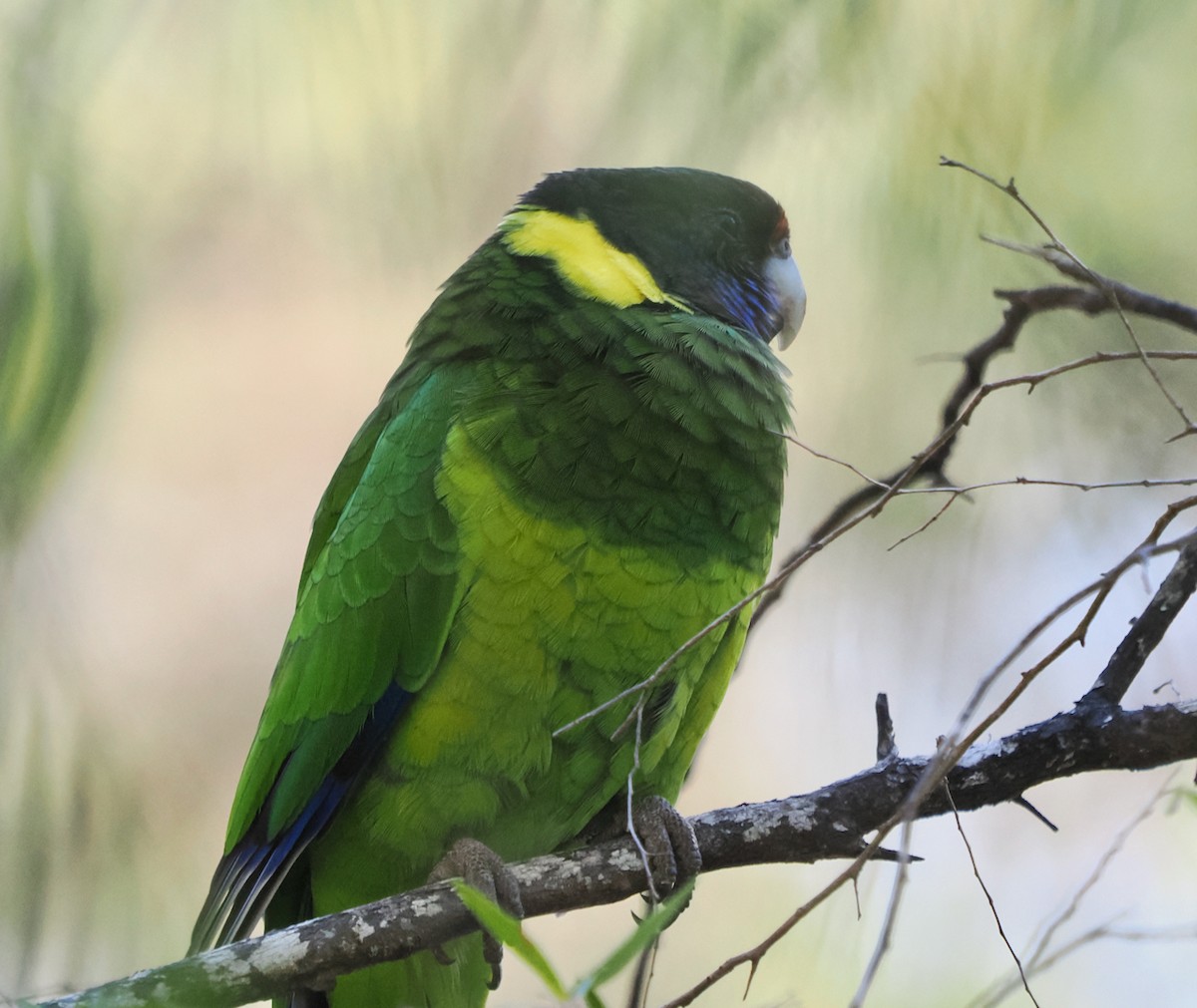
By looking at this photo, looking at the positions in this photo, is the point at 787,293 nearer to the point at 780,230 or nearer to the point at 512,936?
the point at 780,230

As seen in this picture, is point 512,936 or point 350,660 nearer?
point 512,936

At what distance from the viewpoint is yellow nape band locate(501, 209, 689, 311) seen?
1.35 m

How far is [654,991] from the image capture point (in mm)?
1688

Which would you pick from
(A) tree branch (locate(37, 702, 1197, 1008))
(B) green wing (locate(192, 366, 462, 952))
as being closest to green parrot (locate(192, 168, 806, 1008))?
(B) green wing (locate(192, 366, 462, 952))

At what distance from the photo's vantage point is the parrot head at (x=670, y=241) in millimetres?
1394

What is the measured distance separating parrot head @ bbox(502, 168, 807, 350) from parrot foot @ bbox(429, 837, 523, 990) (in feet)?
2.12

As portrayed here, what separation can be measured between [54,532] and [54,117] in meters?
0.34

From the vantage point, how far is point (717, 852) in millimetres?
1093

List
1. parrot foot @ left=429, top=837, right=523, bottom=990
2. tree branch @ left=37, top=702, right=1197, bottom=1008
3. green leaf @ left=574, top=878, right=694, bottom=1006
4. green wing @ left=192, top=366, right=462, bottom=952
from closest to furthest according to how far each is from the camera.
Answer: green leaf @ left=574, top=878, right=694, bottom=1006 → tree branch @ left=37, top=702, right=1197, bottom=1008 → parrot foot @ left=429, top=837, right=523, bottom=990 → green wing @ left=192, top=366, right=462, bottom=952

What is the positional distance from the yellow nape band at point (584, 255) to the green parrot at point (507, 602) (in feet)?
0.04

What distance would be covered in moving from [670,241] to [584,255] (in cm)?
13

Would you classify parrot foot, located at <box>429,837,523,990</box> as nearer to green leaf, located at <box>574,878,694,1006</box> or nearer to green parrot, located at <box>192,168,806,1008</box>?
green parrot, located at <box>192,168,806,1008</box>

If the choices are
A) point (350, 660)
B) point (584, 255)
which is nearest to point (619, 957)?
point (350, 660)

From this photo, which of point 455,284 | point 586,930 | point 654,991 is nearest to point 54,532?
point 455,284
